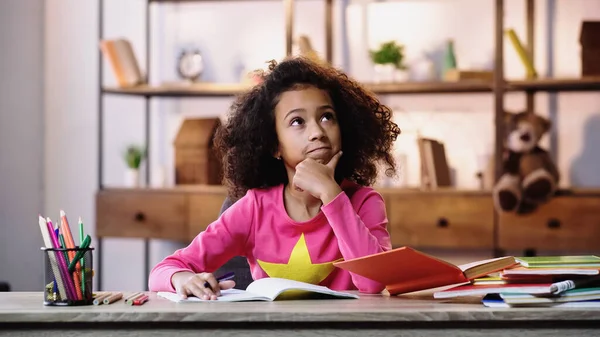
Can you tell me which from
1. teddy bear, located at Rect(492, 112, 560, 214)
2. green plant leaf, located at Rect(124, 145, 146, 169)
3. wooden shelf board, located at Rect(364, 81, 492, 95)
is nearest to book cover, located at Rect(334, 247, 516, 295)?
teddy bear, located at Rect(492, 112, 560, 214)

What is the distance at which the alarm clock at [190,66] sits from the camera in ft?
13.5

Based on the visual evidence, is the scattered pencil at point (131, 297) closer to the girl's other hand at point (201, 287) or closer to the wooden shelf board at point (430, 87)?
the girl's other hand at point (201, 287)

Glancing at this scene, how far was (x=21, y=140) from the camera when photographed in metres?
4.26

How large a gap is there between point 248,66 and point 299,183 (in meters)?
2.62

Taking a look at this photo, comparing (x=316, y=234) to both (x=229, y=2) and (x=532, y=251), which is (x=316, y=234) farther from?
(x=229, y=2)

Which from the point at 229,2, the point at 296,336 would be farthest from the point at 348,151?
the point at 229,2

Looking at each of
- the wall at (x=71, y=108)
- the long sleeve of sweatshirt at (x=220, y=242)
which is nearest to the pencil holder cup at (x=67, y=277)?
the long sleeve of sweatshirt at (x=220, y=242)

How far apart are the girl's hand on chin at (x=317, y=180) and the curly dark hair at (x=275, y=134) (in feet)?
0.81

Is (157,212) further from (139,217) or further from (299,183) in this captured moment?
(299,183)

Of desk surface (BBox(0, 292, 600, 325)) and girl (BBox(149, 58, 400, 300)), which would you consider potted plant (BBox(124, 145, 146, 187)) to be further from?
desk surface (BBox(0, 292, 600, 325))

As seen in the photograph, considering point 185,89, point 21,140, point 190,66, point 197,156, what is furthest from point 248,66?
point 21,140

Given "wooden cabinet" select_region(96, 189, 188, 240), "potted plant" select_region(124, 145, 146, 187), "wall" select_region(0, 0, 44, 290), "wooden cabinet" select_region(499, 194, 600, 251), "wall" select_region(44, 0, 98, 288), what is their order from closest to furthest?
"wooden cabinet" select_region(499, 194, 600, 251), "wooden cabinet" select_region(96, 189, 188, 240), "potted plant" select_region(124, 145, 146, 187), "wall" select_region(0, 0, 44, 290), "wall" select_region(44, 0, 98, 288)

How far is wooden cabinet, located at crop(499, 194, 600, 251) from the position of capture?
3.54 meters

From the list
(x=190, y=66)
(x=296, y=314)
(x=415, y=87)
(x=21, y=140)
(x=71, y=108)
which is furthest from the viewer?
(x=71, y=108)
